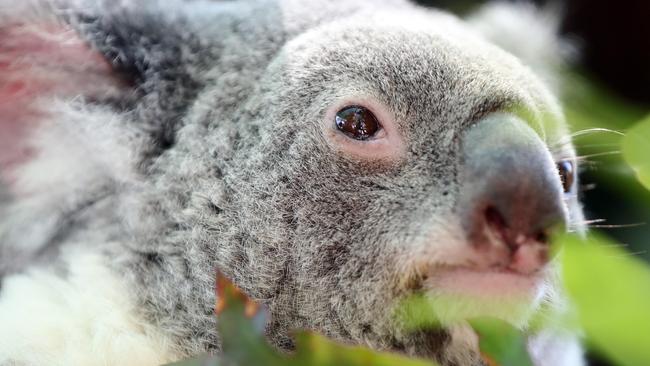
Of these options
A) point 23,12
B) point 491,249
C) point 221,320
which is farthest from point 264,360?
point 23,12

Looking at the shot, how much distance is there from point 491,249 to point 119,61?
854mm

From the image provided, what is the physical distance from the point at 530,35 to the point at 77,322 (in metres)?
1.32

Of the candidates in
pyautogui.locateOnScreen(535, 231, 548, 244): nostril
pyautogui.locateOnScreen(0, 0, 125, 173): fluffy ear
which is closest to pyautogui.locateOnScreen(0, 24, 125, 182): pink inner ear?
pyautogui.locateOnScreen(0, 0, 125, 173): fluffy ear

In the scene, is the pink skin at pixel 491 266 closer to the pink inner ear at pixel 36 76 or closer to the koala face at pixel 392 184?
the koala face at pixel 392 184

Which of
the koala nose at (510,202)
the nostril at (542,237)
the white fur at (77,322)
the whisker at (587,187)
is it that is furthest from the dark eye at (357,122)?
the whisker at (587,187)

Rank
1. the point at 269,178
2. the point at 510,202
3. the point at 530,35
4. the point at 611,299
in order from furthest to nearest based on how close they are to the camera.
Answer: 1. the point at 530,35
2. the point at 269,178
3. the point at 510,202
4. the point at 611,299

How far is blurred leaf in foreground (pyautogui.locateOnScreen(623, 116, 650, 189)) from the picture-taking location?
0.62m

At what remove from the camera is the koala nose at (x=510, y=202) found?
943 mm

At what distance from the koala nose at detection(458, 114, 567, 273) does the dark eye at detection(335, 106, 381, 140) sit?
0.19 meters

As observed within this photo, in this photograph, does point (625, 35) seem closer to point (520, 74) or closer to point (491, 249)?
point (520, 74)

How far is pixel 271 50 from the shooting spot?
1432 millimetres

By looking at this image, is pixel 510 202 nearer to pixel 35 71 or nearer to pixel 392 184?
pixel 392 184

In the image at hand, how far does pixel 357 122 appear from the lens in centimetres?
117

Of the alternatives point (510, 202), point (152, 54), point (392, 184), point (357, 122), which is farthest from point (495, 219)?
point (152, 54)
